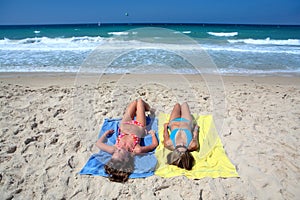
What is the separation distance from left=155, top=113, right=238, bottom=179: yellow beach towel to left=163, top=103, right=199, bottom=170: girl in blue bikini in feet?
0.24

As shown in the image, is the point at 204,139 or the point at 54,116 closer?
the point at 204,139

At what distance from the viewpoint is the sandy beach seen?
2500 millimetres

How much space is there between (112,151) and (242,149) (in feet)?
5.84

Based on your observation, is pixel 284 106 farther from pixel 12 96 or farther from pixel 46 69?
pixel 46 69

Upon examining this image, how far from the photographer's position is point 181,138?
3.29m

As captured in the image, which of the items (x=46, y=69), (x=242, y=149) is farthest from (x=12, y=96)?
(x=242, y=149)

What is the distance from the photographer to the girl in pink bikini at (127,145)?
2.70 m

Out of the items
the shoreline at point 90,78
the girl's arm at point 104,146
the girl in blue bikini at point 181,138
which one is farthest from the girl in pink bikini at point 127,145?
the shoreline at point 90,78

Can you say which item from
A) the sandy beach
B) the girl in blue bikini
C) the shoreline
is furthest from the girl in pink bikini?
the shoreline

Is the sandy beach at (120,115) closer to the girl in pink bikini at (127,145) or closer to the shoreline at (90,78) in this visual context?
the girl in pink bikini at (127,145)

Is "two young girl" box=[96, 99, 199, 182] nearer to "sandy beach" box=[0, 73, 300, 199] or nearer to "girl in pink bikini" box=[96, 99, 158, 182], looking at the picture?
"girl in pink bikini" box=[96, 99, 158, 182]

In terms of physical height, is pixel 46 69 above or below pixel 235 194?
above

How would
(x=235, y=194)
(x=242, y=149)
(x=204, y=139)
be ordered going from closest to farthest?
(x=235, y=194) → (x=242, y=149) → (x=204, y=139)

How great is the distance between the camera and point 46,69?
323 inches
